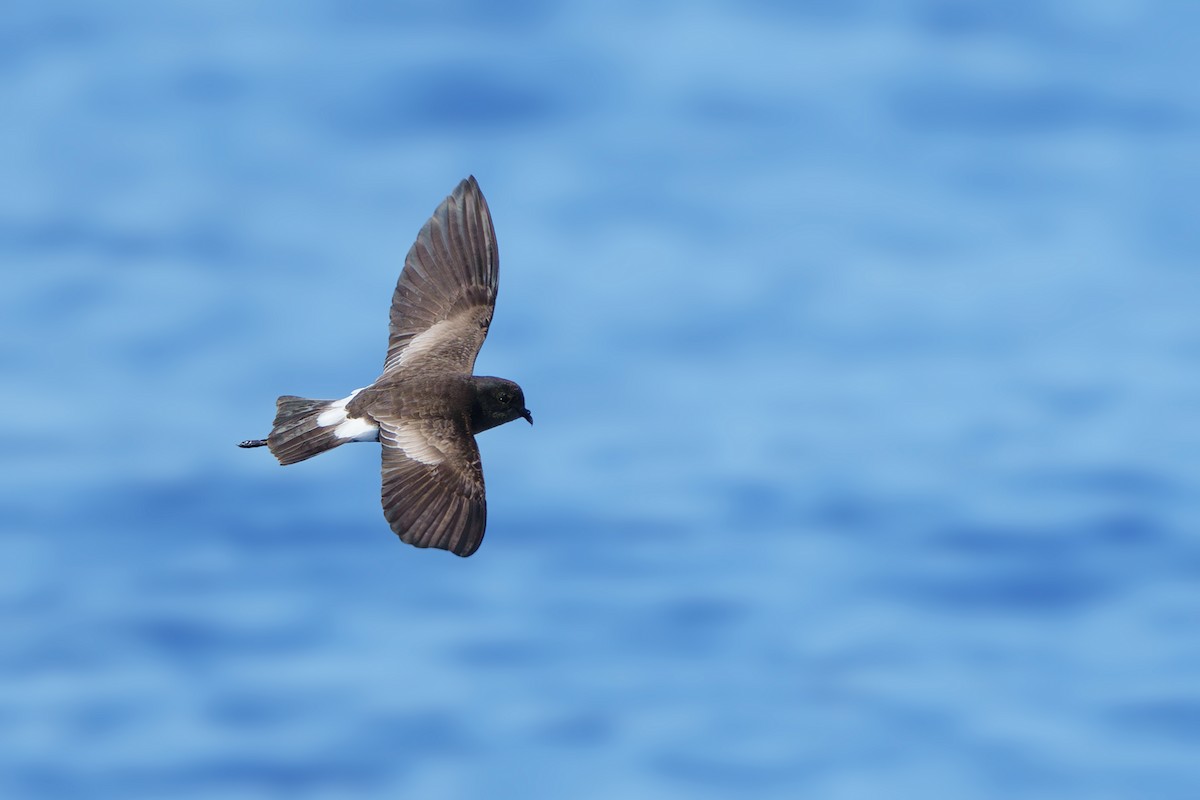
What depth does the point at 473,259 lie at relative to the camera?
1268 cm

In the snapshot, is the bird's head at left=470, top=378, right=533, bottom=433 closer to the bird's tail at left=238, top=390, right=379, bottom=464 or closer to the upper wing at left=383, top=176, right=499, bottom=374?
the bird's tail at left=238, top=390, right=379, bottom=464

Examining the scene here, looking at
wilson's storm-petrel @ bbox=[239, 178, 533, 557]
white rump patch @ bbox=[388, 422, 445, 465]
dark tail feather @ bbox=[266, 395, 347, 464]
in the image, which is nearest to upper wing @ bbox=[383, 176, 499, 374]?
wilson's storm-petrel @ bbox=[239, 178, 533, 557]

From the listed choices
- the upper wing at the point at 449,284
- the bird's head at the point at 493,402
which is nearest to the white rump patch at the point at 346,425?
the bird's head at the point at 493,402

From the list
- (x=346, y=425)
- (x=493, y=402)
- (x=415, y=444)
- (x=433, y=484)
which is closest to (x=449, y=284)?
(x=493, y=402)

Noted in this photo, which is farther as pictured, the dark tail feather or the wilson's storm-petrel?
the dark tail feather

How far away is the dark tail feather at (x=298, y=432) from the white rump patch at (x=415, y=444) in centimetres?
35

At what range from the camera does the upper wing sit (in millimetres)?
12523

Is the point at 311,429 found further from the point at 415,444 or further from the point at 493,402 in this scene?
the point at 493,402

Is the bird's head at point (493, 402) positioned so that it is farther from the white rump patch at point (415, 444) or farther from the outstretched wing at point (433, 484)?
the white rump patch at point (415, 444)

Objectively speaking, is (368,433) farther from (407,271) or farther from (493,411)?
(407,271)

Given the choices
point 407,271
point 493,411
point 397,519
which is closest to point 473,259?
point 407,271

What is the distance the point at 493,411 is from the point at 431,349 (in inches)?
41.1

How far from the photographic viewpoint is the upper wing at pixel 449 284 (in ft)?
41.1

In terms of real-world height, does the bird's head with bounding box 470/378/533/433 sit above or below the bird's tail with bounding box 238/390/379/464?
above
